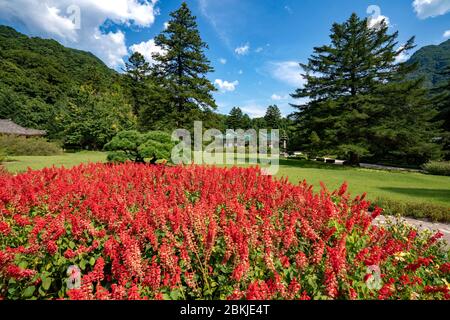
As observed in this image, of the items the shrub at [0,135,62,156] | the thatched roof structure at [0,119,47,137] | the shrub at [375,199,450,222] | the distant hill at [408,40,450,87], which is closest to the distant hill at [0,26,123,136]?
the thatched roof structure at [0,119,47,137]

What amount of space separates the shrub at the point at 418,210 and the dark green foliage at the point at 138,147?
1005 cm

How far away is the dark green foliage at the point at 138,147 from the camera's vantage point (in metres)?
12.6

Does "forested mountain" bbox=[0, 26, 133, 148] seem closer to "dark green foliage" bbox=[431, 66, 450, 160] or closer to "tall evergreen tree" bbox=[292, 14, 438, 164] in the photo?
"tall evergreen tree" bbox=[292, 14, 438, 164]

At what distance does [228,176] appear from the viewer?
630cm

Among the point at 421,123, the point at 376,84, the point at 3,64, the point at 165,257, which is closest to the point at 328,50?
the point at 376,84

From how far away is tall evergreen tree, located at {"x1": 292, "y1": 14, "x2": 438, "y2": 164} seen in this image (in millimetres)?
21219

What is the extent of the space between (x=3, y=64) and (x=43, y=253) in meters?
A: 65.4

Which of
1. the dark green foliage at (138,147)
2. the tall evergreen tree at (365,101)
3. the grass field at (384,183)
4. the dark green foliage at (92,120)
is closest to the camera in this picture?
the grass field at (384,183)

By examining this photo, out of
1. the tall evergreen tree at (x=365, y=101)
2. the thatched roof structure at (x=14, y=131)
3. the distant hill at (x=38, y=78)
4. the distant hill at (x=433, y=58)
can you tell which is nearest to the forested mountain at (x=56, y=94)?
the distant hill at (x=38, y=78)

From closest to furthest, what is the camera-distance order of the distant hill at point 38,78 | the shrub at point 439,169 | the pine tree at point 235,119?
1. the shrub at point 439,169
2. the distant hill at point 38,78
3. the pine tree at point 235,119

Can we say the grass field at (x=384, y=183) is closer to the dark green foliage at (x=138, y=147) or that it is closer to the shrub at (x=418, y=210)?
the shrub at (x=418, y=210)

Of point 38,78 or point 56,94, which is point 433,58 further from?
point 38,78

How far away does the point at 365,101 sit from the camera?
75.1ft

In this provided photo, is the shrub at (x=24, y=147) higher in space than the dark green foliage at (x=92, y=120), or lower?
lower
